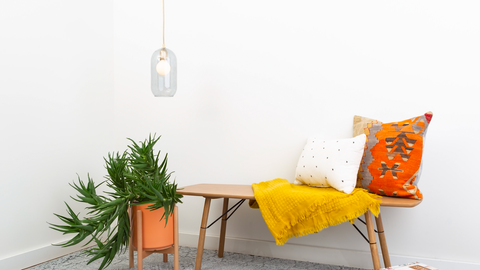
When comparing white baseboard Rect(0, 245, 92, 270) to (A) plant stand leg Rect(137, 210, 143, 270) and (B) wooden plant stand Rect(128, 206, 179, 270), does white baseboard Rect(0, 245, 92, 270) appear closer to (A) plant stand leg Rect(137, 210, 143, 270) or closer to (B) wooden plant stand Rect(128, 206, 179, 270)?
(B) wooden plant stand Rect(128, 206, 179, 270)

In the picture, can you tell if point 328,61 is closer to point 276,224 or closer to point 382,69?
point 382,69

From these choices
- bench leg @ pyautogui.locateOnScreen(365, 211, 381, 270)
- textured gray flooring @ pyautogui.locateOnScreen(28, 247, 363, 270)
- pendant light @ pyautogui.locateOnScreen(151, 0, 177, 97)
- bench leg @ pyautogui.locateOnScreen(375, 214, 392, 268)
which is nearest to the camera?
bench leg @ pyautogui.locateOnScreen(365, 211, 381, 270)

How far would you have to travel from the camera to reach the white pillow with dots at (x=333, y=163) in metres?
1.55

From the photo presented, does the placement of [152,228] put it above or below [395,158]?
below

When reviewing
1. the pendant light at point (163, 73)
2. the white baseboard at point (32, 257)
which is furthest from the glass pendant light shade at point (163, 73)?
the white baseboard at point (32, 257)

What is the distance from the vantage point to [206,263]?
181 cm

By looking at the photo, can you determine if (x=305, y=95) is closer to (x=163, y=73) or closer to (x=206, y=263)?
(x=163, y=73)

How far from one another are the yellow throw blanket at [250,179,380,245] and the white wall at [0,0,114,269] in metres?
1.25

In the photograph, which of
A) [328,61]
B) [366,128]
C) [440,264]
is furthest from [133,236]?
[440,264]

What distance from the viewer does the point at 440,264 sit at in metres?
1.67

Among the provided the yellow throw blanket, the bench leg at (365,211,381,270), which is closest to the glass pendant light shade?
the yellow throw blanket

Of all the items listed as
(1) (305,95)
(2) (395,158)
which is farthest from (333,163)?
(1) (305,95)

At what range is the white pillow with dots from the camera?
1546mm

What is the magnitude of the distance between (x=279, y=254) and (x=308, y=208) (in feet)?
2.15
